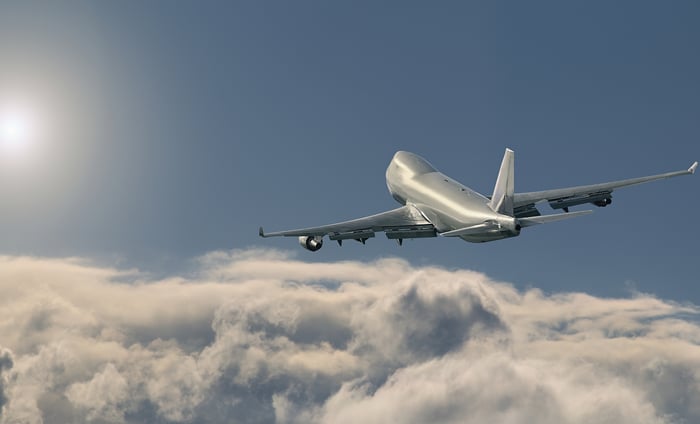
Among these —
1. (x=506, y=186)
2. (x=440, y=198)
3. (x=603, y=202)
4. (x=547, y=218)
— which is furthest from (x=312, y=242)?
(x=603, y=202)

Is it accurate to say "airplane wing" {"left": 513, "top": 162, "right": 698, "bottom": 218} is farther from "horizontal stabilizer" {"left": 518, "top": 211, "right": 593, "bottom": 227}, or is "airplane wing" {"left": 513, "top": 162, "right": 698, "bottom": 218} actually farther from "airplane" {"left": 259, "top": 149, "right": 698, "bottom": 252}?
"horizontal stabilizer" {"left": 518, "top": 211, "right": 593, "bottom": 227}

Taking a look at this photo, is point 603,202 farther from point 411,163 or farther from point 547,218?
point 547,218

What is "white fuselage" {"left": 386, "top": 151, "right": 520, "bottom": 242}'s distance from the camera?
9462cm

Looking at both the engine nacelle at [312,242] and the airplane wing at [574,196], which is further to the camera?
the airplane wing at [574,196]

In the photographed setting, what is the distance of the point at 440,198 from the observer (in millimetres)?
106188

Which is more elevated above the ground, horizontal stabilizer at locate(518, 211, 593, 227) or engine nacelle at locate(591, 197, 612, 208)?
engine nacelle at locate(591, 197, 612, 208)

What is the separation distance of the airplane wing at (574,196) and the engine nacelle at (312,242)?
21369mm

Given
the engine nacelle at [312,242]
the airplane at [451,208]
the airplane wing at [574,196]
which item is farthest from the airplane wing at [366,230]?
the airplane wing at [574,196]

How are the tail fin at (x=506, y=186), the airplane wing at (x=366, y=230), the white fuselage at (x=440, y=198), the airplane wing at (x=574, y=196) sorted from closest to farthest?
the tail fin at (x=506, y=186), the white fuselage at (x=440, y=198), the airplane wing at (x=366, y=230), the airplane wing at (x=574, y=196)

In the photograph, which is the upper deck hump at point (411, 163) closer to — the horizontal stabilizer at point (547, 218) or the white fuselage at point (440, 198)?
the white fuselage at point (440, 198)

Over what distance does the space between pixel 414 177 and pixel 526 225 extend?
27450mm

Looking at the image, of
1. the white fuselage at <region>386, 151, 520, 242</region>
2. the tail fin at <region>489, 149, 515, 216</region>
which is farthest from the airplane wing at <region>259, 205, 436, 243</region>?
the tail fin at <region>489, 149, 515, 216</region>

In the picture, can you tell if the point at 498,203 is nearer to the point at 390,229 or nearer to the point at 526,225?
the point at 526,225

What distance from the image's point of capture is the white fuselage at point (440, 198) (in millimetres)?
94625
